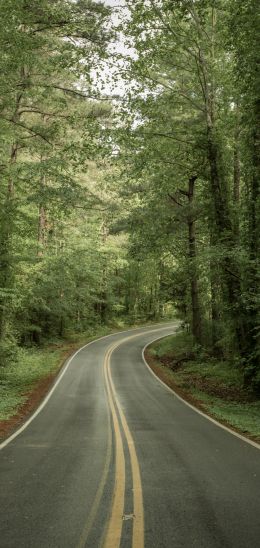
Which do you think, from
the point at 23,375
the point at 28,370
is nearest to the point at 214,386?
the point at 23,375

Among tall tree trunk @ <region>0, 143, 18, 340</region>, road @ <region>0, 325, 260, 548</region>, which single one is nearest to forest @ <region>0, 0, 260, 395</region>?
tall tree trunk @ <region>0, 143, 18, 340</region>

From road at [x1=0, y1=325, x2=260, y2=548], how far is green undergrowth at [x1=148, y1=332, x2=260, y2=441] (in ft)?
2.84

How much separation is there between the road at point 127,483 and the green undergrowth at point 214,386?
0.86 m

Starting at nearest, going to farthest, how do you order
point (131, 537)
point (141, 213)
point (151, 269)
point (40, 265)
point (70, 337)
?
point (131, 537) < point (141, 213) < point (40, 265) < point (70, 337) < point (151, 269)

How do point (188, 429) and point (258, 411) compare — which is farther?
point (258, 411)

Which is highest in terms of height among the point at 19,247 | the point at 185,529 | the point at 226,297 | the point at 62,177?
the point at 62,177

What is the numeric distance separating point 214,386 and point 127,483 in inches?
468

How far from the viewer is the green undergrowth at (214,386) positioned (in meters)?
11.6

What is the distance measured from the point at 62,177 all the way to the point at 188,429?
822 centimetres

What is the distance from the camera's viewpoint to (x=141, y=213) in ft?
68.0

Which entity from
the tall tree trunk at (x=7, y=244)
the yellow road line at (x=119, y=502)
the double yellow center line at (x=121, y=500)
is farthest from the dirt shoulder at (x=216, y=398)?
the tall tree trunk at (x=7, y=244)

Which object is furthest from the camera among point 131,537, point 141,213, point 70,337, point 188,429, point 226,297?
point 70,337

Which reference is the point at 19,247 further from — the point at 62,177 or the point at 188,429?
the point at 188,429

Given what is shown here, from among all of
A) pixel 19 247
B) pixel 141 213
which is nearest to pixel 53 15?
pixel 19 247
